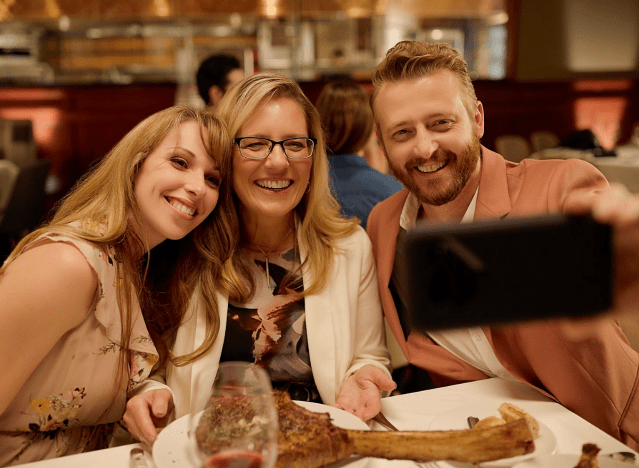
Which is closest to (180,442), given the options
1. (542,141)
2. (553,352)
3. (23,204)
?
(553,352)

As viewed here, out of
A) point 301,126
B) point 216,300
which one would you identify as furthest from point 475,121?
point 216,300

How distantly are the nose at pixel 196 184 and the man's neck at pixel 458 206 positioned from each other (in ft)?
2.39

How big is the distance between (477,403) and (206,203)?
0.92 meters

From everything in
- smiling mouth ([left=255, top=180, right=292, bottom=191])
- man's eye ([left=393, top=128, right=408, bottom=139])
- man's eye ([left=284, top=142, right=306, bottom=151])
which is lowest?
smiling mouth ([left=255, top=180, right=292, bottom=191])

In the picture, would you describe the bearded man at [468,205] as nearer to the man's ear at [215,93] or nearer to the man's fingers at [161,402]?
the man's fingers at [161,402]

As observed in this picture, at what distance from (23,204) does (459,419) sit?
3.98 meters

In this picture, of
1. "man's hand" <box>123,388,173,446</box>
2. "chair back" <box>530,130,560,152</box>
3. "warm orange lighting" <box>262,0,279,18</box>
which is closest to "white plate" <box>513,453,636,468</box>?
"man's hand" <box>123,388,173,446</box>

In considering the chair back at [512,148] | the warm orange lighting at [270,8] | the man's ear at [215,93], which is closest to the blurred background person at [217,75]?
the man's ear at [215,93]

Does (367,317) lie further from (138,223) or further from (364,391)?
(138,223)

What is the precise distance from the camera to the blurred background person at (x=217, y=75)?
407 cm

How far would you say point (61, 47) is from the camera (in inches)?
291

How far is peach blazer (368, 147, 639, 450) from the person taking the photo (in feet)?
4.70

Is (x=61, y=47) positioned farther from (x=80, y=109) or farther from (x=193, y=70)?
(x=193, y=70)

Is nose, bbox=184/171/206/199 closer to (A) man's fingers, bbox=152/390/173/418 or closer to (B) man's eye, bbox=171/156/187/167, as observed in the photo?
(B) man's eye, bbox=171/156/187/167
